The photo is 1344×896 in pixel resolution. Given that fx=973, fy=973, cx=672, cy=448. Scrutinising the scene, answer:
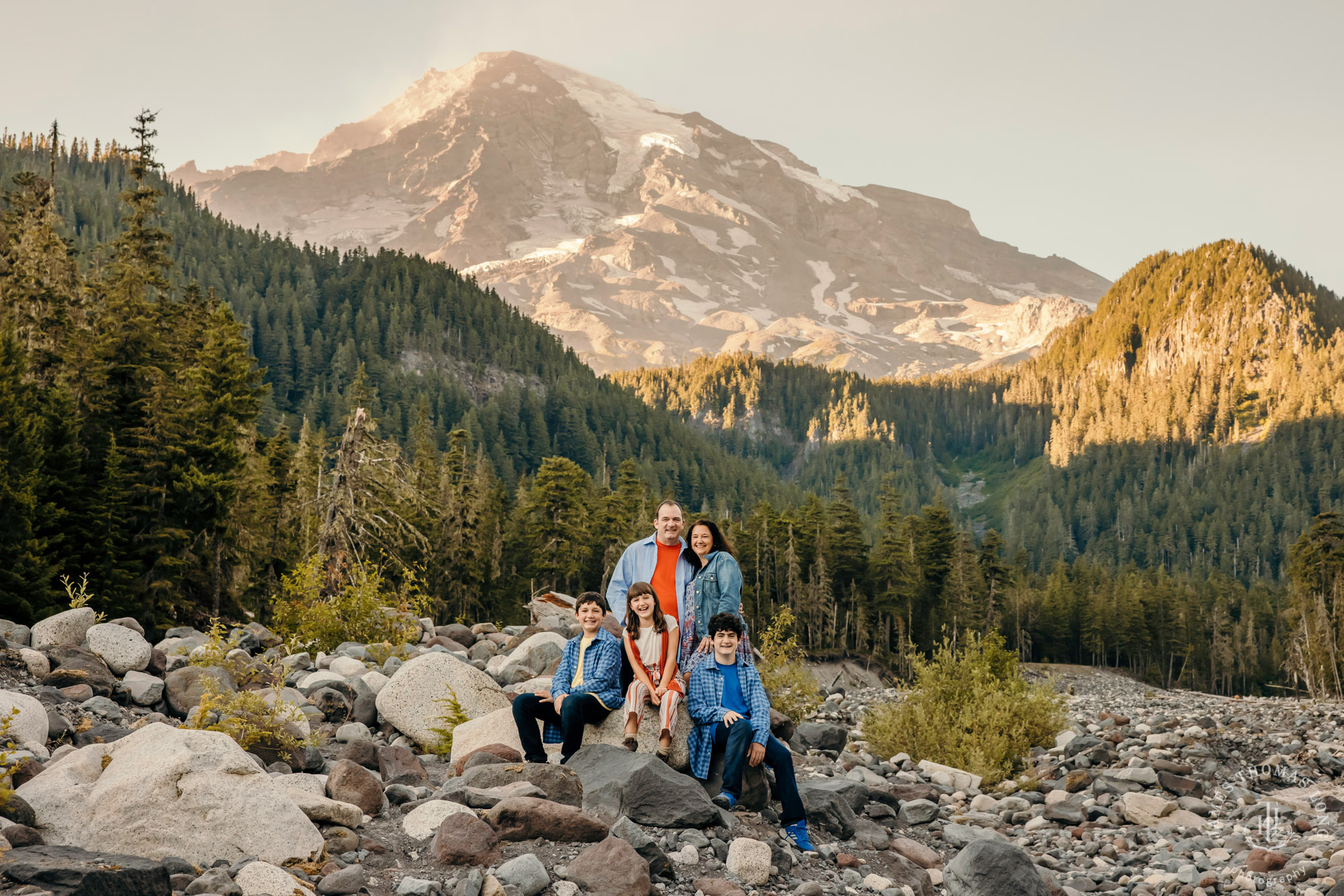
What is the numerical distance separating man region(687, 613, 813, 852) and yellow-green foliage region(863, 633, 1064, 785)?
886 centimetres

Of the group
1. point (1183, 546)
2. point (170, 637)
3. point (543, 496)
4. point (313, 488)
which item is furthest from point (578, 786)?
point (1183, 546)

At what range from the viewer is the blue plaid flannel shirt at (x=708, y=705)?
9422 mm

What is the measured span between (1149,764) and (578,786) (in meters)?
12.3

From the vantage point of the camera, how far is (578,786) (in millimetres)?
8961

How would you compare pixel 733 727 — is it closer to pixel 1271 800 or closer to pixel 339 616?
pixel 1271 800

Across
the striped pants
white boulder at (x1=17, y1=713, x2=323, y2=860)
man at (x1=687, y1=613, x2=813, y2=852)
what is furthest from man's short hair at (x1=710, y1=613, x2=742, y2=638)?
white boulder at (x1=17, y1=713, x2=323, y2=860)

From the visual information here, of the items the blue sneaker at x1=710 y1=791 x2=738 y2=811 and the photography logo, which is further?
the photography logo

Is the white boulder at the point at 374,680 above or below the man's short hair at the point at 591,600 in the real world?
below

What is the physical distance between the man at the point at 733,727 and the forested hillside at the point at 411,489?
447 inches

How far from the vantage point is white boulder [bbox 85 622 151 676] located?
526 inches

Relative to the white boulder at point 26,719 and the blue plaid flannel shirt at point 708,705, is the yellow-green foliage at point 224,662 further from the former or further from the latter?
the blue plaid flannel shirt at point 708,705

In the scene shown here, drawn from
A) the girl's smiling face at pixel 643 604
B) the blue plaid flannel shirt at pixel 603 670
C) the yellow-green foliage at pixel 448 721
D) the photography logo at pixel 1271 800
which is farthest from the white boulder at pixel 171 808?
the photography logo at pixel 1271 800

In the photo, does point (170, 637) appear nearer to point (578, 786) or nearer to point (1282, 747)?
point (578, 786)

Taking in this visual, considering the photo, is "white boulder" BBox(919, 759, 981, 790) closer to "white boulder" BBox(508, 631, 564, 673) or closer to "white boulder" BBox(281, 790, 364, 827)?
"white boulder" BBox(508, 631, 564, 673)
